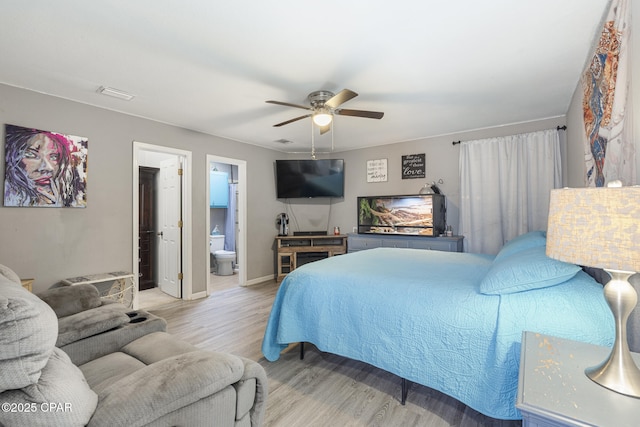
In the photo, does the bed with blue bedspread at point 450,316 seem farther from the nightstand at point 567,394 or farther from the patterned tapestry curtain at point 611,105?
the patterned tapestry curtain at point 611,105

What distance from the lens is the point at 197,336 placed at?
114 inches

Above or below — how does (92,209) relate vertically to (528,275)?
above

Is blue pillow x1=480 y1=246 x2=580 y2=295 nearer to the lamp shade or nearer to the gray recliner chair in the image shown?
the lamp shade

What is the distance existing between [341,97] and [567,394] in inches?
91.1

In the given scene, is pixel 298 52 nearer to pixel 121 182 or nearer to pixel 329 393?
pixel 329 393

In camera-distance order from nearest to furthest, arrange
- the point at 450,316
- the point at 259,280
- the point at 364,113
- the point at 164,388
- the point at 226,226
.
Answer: the point at 164,388, the point at 450,316, the point at 364,113, the point at 259,280, the point at 226,226

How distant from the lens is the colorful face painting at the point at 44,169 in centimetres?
269

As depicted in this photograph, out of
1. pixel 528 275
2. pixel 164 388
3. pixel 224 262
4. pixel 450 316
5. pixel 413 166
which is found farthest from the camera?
pixel 224 262

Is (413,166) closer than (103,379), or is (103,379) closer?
(103,379)

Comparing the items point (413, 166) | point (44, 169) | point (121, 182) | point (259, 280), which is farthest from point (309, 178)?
point (44, 169)

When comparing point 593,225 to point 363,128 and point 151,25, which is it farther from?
point 363,128

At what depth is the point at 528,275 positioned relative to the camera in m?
1.51

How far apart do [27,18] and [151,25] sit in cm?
74

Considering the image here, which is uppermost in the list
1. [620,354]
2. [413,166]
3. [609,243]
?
[413,166]
